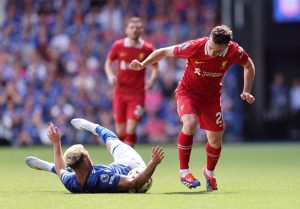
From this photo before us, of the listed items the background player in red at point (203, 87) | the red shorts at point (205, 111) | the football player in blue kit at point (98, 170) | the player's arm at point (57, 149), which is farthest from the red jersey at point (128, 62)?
the player's arm at point (57, 149)

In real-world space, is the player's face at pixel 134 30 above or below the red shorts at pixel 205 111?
above

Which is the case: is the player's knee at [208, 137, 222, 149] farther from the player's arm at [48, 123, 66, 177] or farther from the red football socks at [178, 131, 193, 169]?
the player's arm at [48, 123, 66, 177]

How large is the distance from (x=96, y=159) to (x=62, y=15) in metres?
9.27

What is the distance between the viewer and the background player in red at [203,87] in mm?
10375

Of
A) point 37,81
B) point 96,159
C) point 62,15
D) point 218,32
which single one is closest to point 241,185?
point 218,32

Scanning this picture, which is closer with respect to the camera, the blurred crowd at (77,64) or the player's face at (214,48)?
the player's face at (214,48)

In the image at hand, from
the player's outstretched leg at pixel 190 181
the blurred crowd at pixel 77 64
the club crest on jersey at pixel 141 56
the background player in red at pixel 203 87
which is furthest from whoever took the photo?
the blurred crowd at pixel 77 64

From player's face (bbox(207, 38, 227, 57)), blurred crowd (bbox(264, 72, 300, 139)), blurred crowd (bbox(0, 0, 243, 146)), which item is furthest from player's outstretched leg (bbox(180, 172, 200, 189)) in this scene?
blurred crowd (bbox(264, 72, 300, 139))

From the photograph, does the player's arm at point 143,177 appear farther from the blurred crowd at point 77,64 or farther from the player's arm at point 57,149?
the blurred crowd at point 77,64

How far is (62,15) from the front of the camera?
25797mm

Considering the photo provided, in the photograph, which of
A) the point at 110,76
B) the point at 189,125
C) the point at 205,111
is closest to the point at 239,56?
the point at 205,111

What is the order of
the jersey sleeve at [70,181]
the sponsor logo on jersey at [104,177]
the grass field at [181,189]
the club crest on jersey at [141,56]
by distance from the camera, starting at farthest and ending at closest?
the club crest on jersey at [141,56]
the jersey sleeve at [70,181]
the sponsor logo on jersey at [104,177]
the grass field at [181,189]

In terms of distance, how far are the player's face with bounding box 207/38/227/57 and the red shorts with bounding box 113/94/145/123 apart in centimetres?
543

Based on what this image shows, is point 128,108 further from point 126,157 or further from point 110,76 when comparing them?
point 126,157
